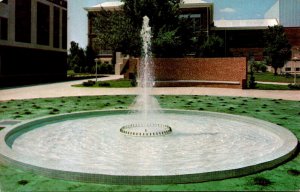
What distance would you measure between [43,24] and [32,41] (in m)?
3.38

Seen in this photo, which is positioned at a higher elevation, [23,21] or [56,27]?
[56,27]

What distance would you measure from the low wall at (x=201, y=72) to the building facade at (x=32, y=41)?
45.4ft

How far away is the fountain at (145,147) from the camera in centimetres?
575

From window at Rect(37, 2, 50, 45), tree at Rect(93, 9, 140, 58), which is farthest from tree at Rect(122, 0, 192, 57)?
window at Rect(37, 2, 50, 45)

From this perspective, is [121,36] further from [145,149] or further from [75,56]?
A: [145,149]

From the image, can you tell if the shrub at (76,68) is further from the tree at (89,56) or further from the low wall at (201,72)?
the low wall at (201,72)

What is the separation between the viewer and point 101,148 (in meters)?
8.34

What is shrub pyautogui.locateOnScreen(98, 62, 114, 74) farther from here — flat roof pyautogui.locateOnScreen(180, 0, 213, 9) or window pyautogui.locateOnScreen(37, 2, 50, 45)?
window pyautogui.locateOnScreen(37, 2, 50, 45)

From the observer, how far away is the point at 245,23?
218 feet

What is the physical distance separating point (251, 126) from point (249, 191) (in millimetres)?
5871

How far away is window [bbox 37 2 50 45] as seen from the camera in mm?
38281

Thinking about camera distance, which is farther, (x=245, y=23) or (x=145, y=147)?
(x=245, y=23)

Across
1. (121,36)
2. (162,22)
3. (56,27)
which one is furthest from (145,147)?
(56,27)

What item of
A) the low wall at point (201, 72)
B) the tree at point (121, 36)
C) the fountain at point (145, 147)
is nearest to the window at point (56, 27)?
the tree at point (121, 36)
